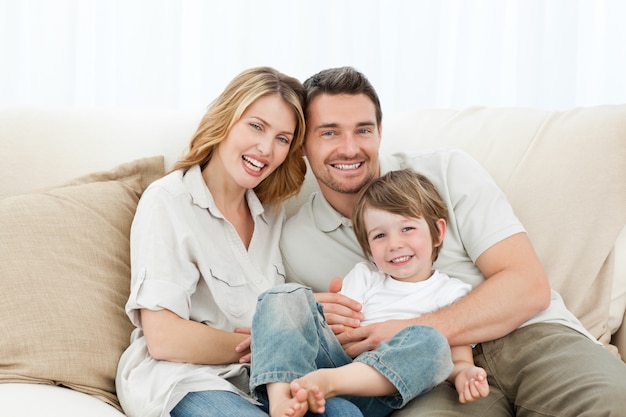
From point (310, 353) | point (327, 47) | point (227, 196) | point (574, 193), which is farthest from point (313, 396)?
point (327, 47)

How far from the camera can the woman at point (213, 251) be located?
61.6 inches

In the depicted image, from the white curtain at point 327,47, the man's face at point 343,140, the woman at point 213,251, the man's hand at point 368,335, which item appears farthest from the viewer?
the white curtain at point 327,47

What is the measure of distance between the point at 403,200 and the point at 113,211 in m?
0.71

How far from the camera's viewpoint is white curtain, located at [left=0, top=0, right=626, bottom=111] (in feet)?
9.10

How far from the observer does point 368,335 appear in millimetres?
1732

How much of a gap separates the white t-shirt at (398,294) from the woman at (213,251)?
0.74ft

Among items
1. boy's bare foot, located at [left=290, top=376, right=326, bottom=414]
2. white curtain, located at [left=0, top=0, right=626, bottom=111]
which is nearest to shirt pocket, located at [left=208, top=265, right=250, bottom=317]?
boy's bare foot, located at [left=290, top=376, right=326, bottom=414]

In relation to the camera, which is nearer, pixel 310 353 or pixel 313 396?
pixel 313 396

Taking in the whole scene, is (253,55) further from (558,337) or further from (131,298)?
(558,337)

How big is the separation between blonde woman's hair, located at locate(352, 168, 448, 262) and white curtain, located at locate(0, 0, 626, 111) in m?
1.00

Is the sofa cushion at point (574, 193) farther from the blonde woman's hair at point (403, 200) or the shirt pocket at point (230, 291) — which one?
the shirt pocket at point (230, 291)

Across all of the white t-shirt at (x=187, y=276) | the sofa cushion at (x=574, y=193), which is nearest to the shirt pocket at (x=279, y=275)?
the white t-shirt at (x=187, y=276)

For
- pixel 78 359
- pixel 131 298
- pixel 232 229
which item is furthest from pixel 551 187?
pixel 78 359

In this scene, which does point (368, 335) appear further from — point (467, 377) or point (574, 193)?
point (574, 193)
